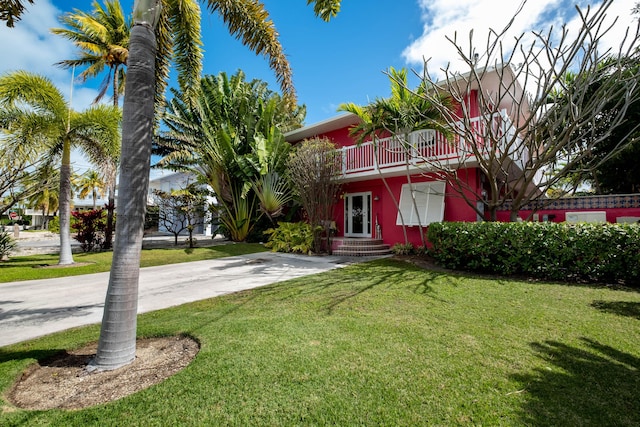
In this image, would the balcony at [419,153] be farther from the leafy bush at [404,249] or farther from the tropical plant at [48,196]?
the tropical plant at [48,196]

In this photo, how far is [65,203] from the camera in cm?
1046

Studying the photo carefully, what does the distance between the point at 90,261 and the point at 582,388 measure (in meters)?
14.2

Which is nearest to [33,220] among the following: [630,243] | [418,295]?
[418,295]

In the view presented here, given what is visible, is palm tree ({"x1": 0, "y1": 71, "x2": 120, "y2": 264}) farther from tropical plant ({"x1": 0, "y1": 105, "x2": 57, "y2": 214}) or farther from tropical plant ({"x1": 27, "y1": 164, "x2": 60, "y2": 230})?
tropical plant ({"x1": 27, "y1": 164, "x2": 60, "y2": 230})

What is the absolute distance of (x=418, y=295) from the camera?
5.95m

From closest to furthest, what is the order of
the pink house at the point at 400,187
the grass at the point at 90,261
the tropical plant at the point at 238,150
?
the grass at the point at 90,261 < the pink house at the point at 400,187 < the tropical plant at the point at 238,150

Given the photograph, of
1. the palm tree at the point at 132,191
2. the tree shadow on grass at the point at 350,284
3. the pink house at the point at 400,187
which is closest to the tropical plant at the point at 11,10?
the palm tree at the point at 132,191

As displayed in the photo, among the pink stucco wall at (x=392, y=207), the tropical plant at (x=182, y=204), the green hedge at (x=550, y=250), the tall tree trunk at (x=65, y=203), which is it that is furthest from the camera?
the tropical plant at (x=182, y=204)

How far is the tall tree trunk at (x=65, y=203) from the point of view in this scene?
10414 mm

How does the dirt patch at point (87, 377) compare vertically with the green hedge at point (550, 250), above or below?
below

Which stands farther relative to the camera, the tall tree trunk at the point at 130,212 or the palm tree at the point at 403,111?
the palm tree at the point at 403,111

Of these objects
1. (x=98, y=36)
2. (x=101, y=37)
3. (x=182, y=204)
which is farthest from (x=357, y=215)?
(x=98, y=36)

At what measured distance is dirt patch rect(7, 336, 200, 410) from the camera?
107 inches

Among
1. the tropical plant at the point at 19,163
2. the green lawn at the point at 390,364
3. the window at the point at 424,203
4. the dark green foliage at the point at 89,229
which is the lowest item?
the green lawn at the point at 390,364
